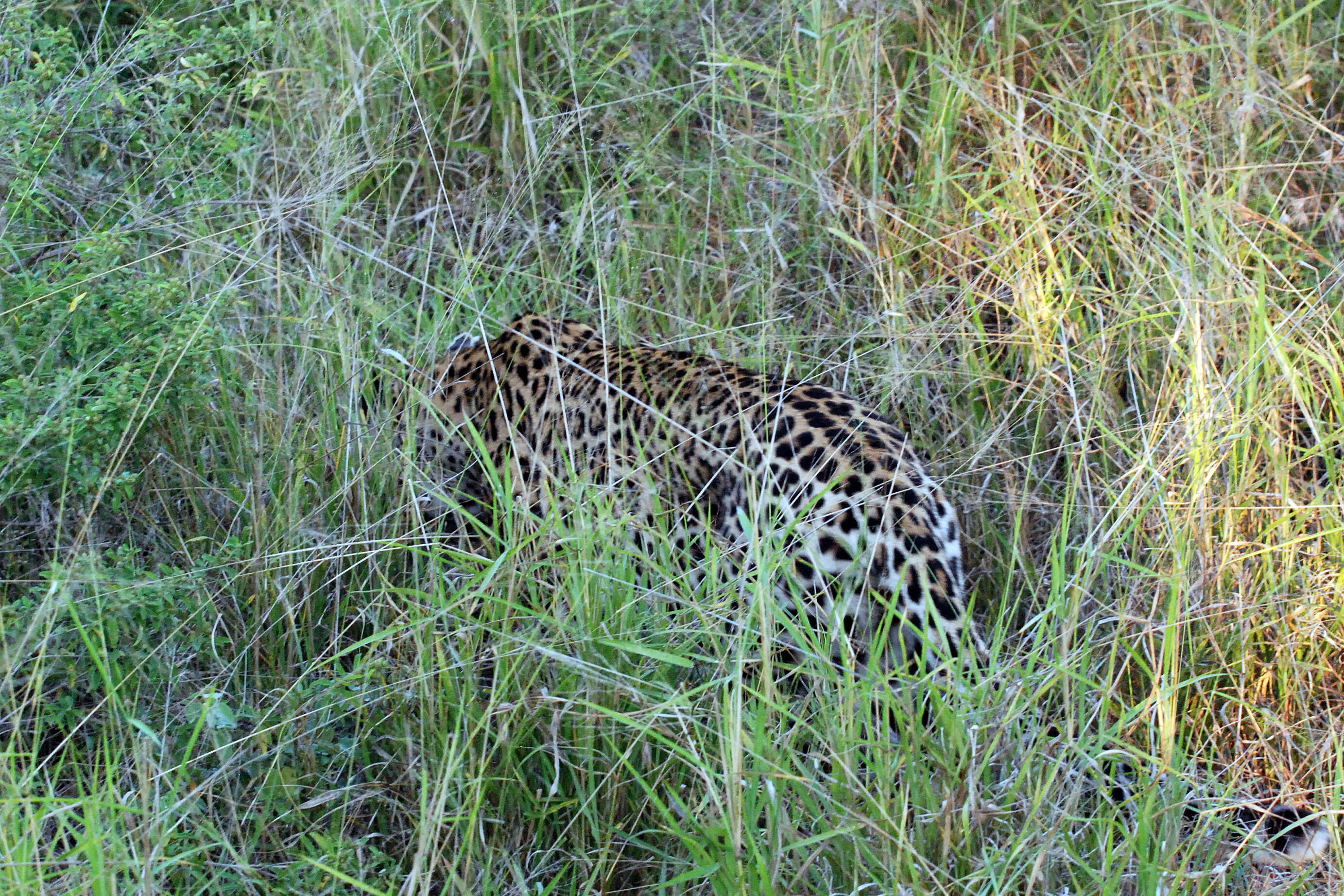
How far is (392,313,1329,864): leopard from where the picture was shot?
2.79 meters

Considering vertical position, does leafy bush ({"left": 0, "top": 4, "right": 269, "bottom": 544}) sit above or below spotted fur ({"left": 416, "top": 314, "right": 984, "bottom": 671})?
above

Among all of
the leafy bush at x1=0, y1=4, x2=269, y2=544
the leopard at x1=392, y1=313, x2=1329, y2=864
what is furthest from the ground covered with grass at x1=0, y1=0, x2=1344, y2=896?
the leopard at x1=392, y1=313, x2=1329, y2=864

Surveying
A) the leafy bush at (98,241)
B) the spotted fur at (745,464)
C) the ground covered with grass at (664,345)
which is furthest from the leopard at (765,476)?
the leafy bush at (98,241)

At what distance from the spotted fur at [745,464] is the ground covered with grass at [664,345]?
143 mm

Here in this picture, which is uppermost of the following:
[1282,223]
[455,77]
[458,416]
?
[455,77]

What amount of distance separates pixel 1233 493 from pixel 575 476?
1483 millimetres

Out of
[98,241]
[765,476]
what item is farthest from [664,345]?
[98,241]

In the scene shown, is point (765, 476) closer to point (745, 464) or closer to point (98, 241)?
point (745, 464)

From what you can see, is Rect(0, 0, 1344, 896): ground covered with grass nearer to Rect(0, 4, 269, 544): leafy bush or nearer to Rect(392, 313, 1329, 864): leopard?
Rect(0, 4, 269, 544): leafy bush

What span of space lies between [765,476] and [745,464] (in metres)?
0.14

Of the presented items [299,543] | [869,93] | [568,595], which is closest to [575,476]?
[568,595]

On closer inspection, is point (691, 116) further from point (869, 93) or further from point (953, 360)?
point (953, 360)

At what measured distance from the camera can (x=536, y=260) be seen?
4.42 metres

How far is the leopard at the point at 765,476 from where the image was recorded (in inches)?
110
